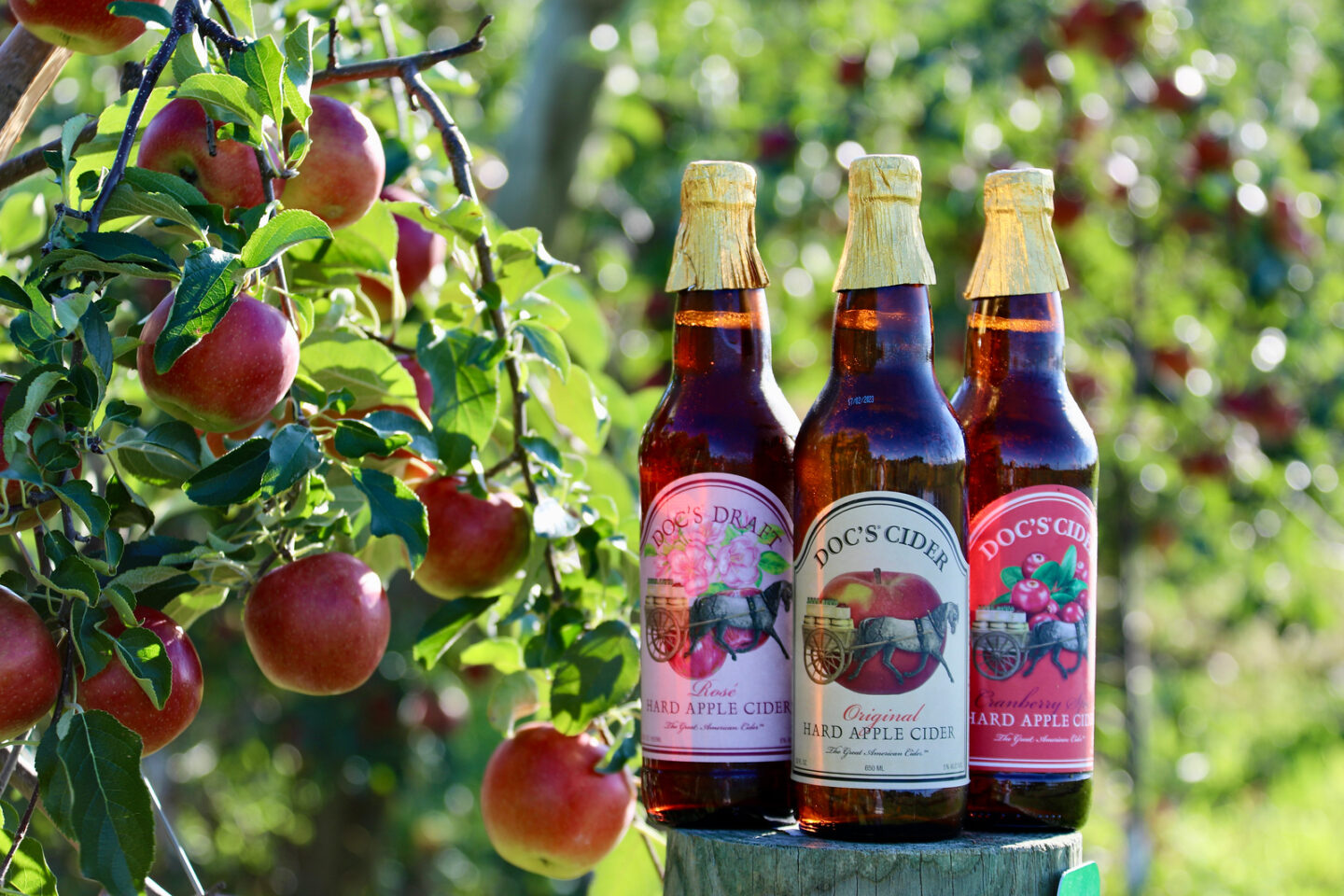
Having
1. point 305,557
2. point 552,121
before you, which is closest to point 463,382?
point 305,557

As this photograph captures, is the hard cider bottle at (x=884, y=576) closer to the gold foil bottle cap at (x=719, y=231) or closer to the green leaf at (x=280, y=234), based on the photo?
the gold foil bottle cap at (x=719, y=231)

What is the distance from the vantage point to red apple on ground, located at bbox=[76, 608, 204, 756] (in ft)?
2.87

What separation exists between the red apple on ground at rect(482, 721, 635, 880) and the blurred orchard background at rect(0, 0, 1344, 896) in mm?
1321

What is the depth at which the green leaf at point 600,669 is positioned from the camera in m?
1.09

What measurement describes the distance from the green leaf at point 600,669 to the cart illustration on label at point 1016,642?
12.2 inches

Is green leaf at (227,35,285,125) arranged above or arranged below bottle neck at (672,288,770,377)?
above

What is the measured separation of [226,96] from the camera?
2.78 feet

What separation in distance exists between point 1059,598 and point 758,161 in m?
2.31

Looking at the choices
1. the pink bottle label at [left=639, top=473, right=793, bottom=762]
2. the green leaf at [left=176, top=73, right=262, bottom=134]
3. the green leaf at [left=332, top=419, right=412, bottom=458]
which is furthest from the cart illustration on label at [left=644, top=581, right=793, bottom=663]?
the green leaf at [left=176, top=73, right=262, bottom=134]

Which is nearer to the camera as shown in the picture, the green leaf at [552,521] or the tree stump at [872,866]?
the tree stump at [872,866]

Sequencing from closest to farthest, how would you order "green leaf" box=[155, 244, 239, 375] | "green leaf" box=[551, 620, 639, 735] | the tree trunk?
"green leaf" box=[155, 244, 239, 375] < "green leaf" box=[551, 620, 639, 735] < the tree trunk

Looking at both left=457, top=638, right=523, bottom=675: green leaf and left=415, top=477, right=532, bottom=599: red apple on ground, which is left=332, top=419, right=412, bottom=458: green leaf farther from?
left=457, top=638, right=523, bottom=675: green leaf

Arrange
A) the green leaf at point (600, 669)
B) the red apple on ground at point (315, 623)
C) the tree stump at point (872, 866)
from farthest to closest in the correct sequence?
the green leaf at point (600, 669) < the red apple on ground at point (315, 623) < the tree stump at point (872, 866)

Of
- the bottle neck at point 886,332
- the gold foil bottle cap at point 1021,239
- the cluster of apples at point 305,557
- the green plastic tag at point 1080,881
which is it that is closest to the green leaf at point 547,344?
the cluster of apples at point 305,557
